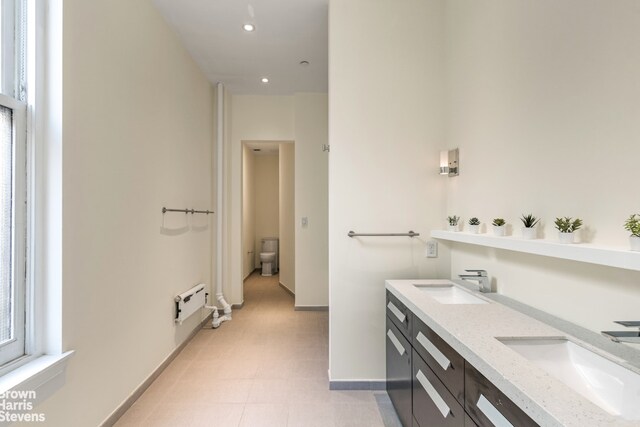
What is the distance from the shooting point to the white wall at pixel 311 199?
14.2 feet

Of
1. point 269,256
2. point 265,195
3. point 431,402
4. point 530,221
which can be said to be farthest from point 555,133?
point 265,195

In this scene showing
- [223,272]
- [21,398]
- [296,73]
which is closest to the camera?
[21,398]

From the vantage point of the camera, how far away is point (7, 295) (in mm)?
1395

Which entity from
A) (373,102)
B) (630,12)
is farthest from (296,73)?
(630,12)

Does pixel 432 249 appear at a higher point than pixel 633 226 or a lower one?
lower

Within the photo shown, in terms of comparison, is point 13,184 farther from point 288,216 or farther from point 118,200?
point 288,216

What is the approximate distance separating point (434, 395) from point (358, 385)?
116 cm

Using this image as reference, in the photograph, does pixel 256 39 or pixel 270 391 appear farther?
pixel 256 39

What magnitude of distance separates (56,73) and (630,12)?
241 centimetres

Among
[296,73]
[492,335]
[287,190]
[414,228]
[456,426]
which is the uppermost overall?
[296,73]

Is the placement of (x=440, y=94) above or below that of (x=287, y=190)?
above

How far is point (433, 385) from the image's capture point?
4.43 feet

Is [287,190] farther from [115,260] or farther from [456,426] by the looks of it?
[456,426]

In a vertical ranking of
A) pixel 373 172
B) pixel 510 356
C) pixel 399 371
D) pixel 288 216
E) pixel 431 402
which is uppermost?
pixel 373 172
